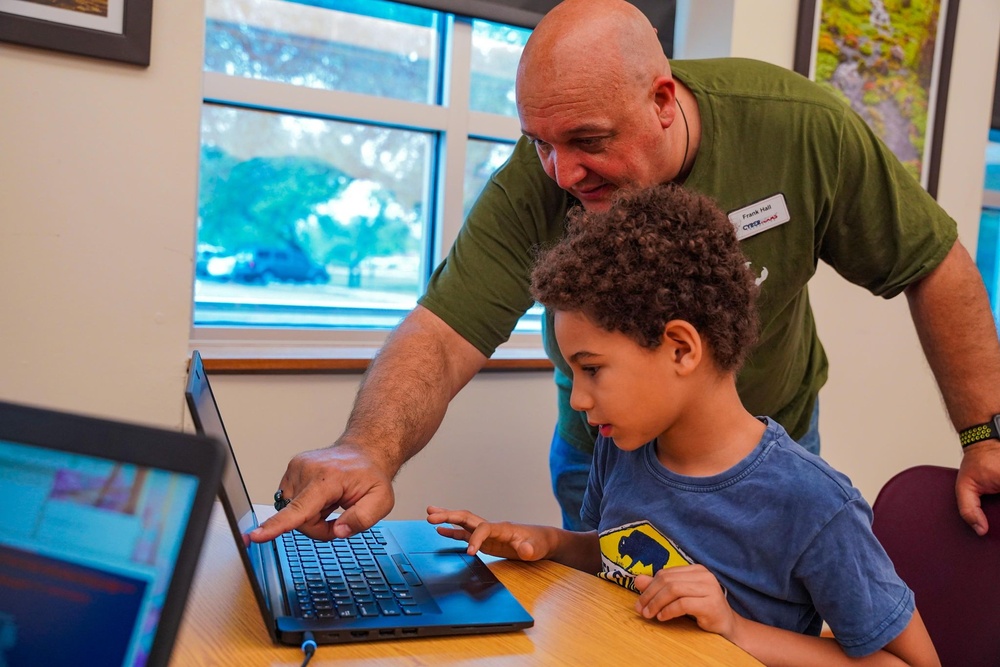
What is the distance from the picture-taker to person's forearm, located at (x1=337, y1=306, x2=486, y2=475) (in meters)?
1.23

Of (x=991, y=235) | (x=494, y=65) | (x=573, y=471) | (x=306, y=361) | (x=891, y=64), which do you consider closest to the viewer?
(x=573, y=471)

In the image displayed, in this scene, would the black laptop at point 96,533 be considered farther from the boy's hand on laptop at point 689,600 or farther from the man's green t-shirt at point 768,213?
the man's green t-shirt at point 768,213

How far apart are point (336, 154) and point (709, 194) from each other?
4.37 feet

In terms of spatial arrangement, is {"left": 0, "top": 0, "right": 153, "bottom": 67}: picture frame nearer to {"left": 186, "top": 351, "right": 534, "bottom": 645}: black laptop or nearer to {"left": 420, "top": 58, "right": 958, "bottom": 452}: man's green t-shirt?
{"left": 420, "top": 58, "right": 958, "bottom": 452}: man's green t-shirt

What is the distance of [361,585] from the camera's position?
928mm

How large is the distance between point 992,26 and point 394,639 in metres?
3.01

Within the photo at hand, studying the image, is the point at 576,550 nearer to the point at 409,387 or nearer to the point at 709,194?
the point at 409,387

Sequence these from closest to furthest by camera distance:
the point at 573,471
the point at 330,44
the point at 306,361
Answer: the point at 573,471, the point at 306,361, the point at 330,44

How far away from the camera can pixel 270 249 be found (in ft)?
7.87

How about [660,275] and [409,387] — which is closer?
[660,275]

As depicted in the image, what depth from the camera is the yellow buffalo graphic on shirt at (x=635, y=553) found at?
Answer: 42.2 inches

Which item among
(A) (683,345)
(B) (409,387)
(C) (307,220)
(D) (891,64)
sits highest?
(D) (891,64)

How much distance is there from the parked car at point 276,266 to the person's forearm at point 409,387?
1084mm

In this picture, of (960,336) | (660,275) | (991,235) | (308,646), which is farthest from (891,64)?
(308,646)
